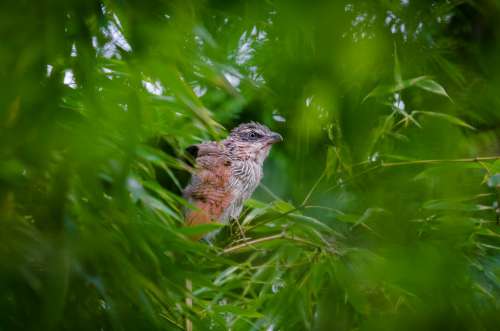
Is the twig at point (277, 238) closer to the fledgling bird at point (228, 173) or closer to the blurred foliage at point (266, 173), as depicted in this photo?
the blurred foliage at point (266, 173)

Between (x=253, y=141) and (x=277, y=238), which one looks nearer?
(x=277, y=238)

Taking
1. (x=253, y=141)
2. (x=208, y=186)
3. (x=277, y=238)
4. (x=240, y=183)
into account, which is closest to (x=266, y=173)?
(x=253, y=141)

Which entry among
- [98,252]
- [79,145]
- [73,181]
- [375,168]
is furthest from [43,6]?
[375,168]

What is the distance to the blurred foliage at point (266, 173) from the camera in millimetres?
1465

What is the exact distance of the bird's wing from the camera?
2895 mm

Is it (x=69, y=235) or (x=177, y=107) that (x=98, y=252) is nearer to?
(x=69, y=235)

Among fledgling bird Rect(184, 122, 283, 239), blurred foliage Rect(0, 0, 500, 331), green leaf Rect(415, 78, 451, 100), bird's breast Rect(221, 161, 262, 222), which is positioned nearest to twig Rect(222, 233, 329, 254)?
blurred foliage Rect(0, 0, 500, 331)

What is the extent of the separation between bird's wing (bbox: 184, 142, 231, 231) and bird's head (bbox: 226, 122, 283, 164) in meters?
0.15

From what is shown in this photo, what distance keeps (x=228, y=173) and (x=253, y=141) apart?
0.81 feet

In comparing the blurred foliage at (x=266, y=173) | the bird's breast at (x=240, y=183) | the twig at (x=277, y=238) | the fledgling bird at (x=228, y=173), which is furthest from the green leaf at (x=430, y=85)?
the bird's breast at (x=240, y=183)

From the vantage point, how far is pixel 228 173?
10.0 ft

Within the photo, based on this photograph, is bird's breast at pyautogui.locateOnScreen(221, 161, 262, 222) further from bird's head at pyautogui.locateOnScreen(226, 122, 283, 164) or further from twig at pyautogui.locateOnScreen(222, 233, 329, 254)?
twig at pyautogui.locateOnScreen(222, 233, 329, 254)

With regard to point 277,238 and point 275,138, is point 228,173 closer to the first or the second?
point 275,138

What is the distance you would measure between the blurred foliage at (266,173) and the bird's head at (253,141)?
0.07 metres
